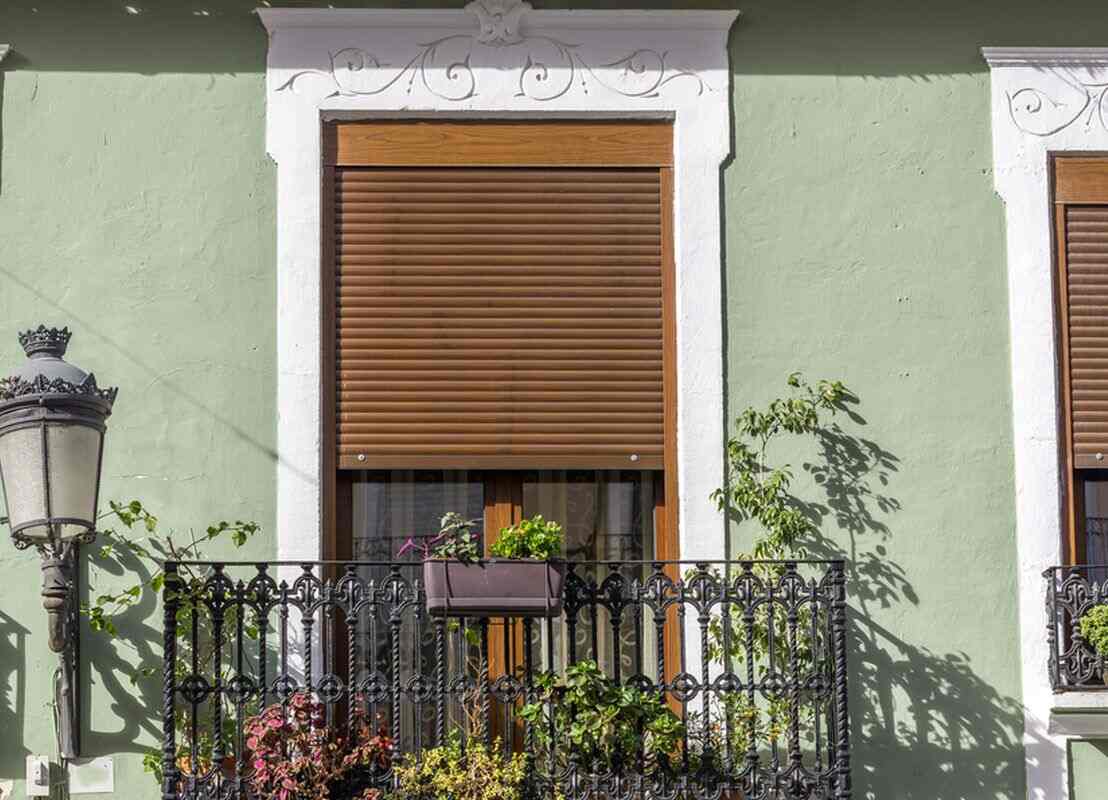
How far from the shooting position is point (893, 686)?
952 centimetres

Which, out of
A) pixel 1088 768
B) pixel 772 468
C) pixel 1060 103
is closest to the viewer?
pixel 1088 768

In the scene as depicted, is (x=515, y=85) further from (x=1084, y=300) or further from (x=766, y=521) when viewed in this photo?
(x=1084, y=300)

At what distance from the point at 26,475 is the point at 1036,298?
170 inches

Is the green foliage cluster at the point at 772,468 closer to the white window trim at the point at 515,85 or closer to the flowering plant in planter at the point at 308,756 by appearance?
the white window trim at the point at 515,85

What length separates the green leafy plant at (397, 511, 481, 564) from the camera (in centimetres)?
888

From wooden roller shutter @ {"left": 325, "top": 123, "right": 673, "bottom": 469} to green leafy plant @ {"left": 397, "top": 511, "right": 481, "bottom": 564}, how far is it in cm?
34

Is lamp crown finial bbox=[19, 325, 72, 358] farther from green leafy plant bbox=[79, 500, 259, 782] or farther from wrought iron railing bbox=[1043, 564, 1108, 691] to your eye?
wrought iron railing bbox=[1043, 564, 1108, 691]

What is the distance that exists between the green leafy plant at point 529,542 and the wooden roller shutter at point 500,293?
2.43 ft

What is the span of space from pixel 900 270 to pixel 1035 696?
75.0 inches

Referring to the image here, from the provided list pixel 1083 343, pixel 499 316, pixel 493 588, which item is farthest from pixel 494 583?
pixel 1083 343

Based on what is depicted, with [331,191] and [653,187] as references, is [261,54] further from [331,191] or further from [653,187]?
[653,187]

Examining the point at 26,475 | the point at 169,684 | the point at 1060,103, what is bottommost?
the point at 169,684

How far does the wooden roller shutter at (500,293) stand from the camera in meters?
9.70

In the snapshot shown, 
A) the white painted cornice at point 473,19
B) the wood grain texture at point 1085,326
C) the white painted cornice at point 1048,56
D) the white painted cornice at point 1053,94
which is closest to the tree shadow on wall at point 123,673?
the white painted cornice at point 473,19
